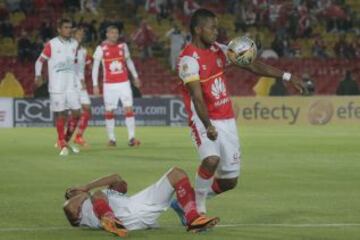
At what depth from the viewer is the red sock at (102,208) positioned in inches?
353

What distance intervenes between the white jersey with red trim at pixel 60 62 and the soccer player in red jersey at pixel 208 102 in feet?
31.8

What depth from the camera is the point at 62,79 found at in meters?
19.5

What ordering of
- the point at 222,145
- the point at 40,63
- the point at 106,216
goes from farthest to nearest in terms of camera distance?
1. the point at 40,63
2. the point at 222,145
3. the point at 106,216

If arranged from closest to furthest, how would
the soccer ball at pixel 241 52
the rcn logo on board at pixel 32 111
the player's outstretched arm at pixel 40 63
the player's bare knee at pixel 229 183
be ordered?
the soccer ball at pixel 241 52 < the player's bare knee at pixel 229 183 < the player's outstretched arm at pixel 40 63 < the rcn logo on board at pixel 32 111

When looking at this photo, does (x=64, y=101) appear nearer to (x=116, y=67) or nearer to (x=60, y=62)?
(x=60, y=62)

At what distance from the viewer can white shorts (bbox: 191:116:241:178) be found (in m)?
9.63

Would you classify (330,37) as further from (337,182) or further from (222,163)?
(222,163)

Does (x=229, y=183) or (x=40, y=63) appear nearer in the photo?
(x=229, y=183)

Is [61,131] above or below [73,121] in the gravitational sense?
below

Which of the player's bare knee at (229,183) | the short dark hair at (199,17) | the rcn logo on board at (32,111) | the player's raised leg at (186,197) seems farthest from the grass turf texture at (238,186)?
the rcn logo on board at (32,111)

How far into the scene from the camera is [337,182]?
14.0 m

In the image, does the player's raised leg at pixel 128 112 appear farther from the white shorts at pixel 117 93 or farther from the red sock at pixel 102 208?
the red sock at pixel 102 208

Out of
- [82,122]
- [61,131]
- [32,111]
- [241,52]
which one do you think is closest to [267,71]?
[241,52]

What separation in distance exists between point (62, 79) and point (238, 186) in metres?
6.92
